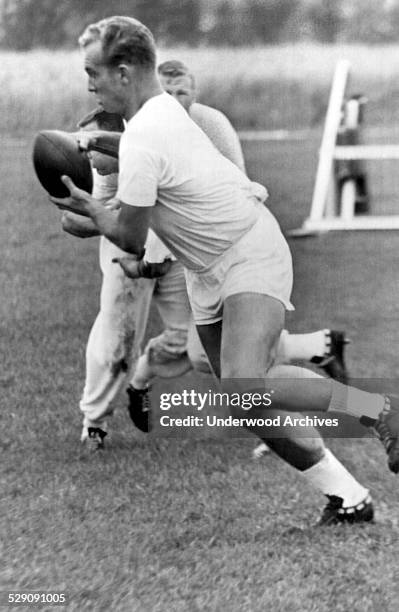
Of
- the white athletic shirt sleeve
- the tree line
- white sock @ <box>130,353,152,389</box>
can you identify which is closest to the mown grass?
the tree line

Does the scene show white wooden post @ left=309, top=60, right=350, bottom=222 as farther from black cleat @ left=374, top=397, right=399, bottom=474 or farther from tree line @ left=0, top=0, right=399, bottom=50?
black cleat @ left=374, top=397, right=399, bottom=474

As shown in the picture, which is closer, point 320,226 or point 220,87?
point 220,87

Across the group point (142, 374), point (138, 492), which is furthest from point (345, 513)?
point (142, 374)

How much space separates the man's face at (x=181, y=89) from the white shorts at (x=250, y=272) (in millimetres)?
701

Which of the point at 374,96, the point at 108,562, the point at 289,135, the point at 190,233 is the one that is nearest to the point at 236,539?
the point at 108,562

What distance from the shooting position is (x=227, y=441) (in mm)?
3188

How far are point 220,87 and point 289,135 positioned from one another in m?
0.74

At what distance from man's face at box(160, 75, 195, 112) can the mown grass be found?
507 mm

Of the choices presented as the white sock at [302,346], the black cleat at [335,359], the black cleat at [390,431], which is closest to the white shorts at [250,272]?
the black cleat at [390,431]

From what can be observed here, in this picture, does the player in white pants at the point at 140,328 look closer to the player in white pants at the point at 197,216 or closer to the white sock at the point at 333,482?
the player in white pants at the point at 197,216

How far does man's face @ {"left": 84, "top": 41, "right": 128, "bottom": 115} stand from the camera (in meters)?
2.41

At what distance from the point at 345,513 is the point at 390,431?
21cm

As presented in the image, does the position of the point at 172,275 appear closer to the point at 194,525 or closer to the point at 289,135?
the point at 194,525

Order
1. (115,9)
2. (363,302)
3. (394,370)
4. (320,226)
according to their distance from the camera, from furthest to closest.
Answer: (320,226)
(363,302)
(394,370)
(115,9)
